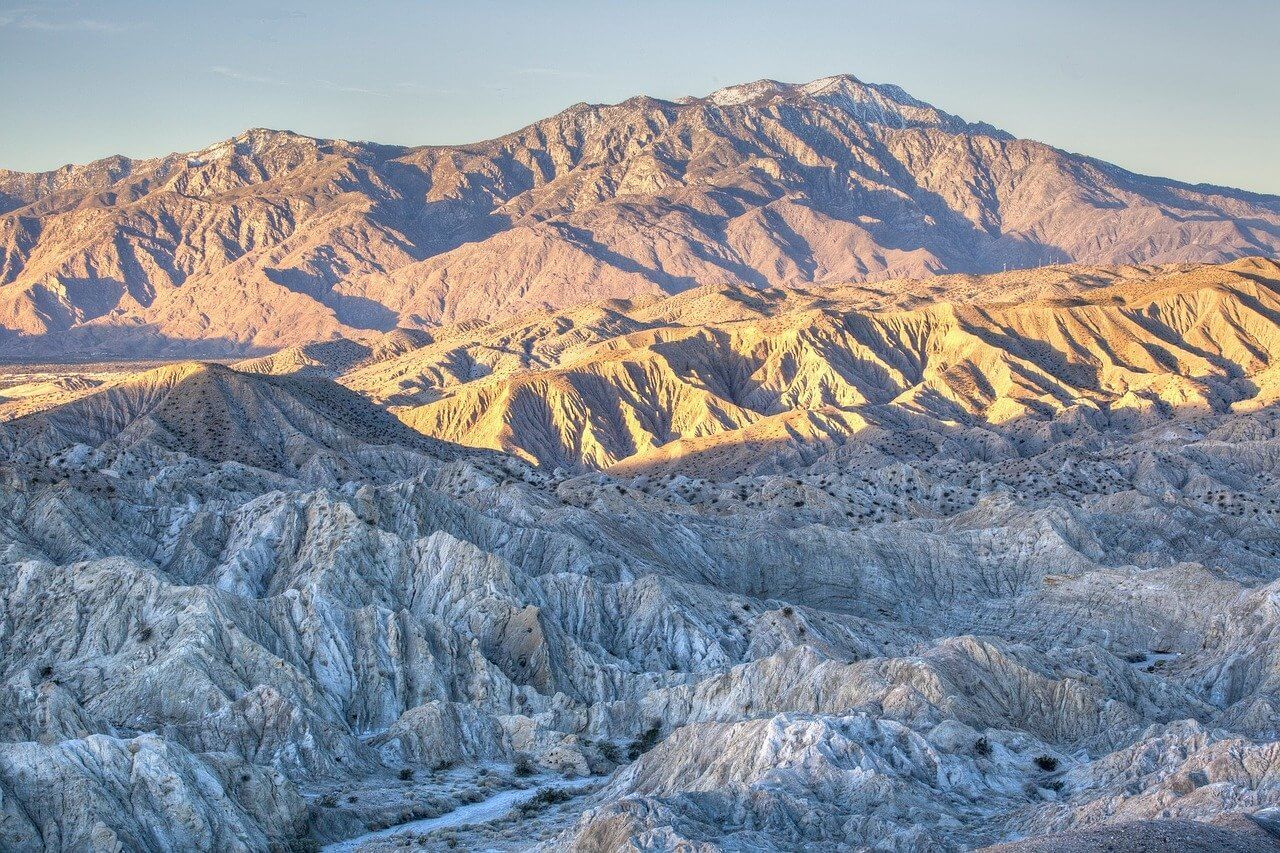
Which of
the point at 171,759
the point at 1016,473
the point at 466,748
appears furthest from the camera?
the point at 1016,473

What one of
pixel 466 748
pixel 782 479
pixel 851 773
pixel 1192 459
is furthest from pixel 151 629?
pixel 1192 459

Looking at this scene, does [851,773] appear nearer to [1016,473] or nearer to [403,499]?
[403,499]

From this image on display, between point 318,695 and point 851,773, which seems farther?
point 318,695

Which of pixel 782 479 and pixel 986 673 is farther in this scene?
pixel 782 479

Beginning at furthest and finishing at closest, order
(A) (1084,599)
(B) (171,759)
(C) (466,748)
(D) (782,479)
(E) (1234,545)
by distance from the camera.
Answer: (D) (782,479) < (E) (1234,545) < (A) (1084,599) < (C) (466,748) < (B) (171,759)

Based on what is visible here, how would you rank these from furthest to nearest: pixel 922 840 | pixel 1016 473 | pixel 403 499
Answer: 1. pixel 1016 473
2. pixel 403 499
3. pixel 922 840

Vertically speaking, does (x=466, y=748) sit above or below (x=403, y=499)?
below

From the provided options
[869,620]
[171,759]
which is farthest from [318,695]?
[869,620]

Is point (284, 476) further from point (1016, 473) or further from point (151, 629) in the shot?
point (1016, 473)

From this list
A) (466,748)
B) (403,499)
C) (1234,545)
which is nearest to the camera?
(466,748)
